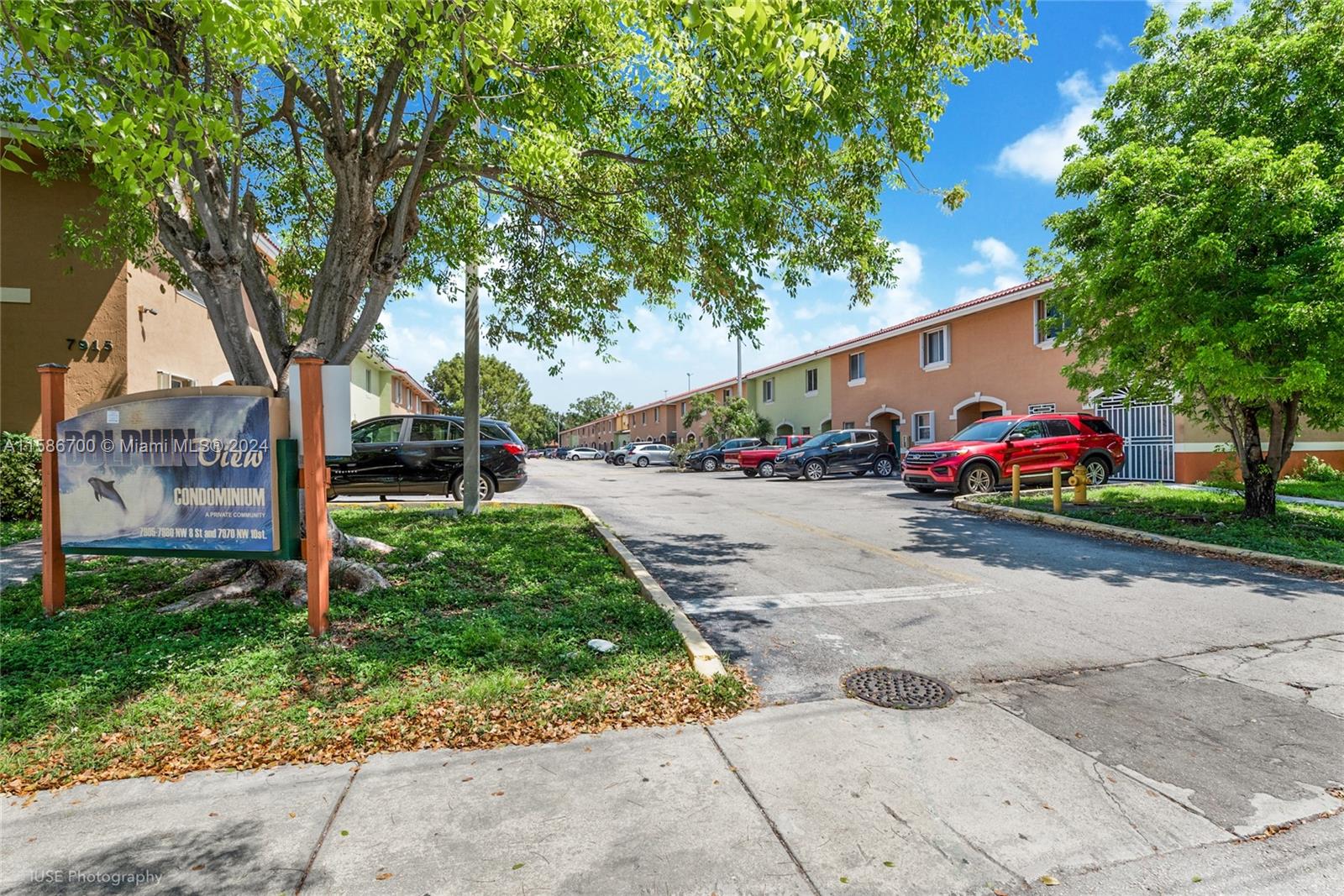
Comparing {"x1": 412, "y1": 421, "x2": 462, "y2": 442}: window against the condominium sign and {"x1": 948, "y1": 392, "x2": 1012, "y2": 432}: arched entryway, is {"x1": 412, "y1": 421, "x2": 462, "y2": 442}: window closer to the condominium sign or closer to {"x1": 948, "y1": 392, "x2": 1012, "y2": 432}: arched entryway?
the condominium sign

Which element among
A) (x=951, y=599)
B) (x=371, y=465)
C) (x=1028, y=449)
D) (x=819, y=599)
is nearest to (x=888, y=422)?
(x=1028, y=449)

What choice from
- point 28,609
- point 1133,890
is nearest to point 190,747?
point 28,609

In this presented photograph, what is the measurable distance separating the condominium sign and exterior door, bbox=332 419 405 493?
23.4 feet

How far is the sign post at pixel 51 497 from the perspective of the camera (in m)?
5.05

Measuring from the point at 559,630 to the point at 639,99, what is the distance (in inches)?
228

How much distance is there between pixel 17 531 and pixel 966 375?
2344 cm

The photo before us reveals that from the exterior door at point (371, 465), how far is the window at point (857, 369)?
68.1ft

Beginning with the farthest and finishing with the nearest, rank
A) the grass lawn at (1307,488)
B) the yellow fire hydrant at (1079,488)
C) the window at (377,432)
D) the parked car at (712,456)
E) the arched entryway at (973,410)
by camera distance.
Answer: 1. the parked car at (712,456)
2. the arched entryway at (973,410)
3. the grass lawn at (1307,488)
4. the window at (377,432)
5. the yellow fire hydrant at (1079,488)

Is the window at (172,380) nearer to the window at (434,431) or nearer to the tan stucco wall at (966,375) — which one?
the window at (434,431)

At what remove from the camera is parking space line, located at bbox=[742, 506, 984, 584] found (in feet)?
22.7

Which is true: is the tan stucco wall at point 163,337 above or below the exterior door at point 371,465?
above

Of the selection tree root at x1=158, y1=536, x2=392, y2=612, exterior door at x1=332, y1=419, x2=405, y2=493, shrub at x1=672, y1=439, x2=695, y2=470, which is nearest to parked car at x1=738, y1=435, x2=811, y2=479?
shrub at x1=672, y1=439, x2=695, y2=470

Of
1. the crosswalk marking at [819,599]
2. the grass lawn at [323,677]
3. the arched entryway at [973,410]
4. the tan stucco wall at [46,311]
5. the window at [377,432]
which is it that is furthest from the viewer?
the arched entryway at [973,410]

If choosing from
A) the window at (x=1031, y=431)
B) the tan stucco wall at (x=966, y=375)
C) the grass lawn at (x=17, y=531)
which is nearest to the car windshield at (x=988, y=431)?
the window at (x=1031, y=431)
